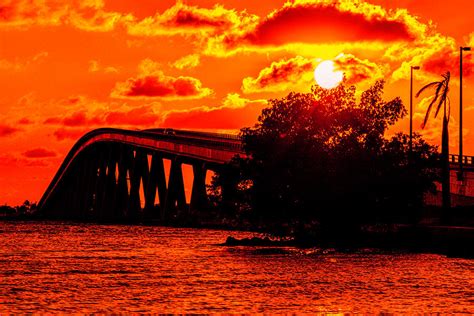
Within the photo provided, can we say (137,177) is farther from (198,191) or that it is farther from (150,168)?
(198,191)

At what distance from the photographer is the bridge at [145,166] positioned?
123750 millimetres

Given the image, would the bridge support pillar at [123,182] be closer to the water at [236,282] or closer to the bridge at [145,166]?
the bridge at [145,166]

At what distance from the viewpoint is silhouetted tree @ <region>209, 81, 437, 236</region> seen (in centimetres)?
6838

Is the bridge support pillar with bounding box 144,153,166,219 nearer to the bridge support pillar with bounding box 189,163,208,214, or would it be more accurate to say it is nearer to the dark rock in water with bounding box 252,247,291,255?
the bridge support pillar with bounding box 189,163,208,214

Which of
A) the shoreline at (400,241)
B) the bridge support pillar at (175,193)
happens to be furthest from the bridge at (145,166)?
the shoreline at (400,241)

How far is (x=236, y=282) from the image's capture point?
46.4 meters

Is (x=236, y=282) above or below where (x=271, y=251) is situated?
below

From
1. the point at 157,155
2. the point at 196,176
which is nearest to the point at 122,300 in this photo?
the point at 196,176

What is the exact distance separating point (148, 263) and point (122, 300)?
23353 millimetres

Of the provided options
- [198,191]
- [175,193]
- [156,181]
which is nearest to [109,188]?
[156,181]

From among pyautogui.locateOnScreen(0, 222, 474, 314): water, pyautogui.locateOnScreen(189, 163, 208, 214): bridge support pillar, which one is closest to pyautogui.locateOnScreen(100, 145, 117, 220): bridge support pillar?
pyautogui.locateOnScreen(189, 163, 208, 214): bridge support pillar

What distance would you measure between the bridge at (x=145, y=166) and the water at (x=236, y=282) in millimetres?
36914

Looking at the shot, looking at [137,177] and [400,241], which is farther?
[137,177]

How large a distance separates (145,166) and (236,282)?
4474 inches
